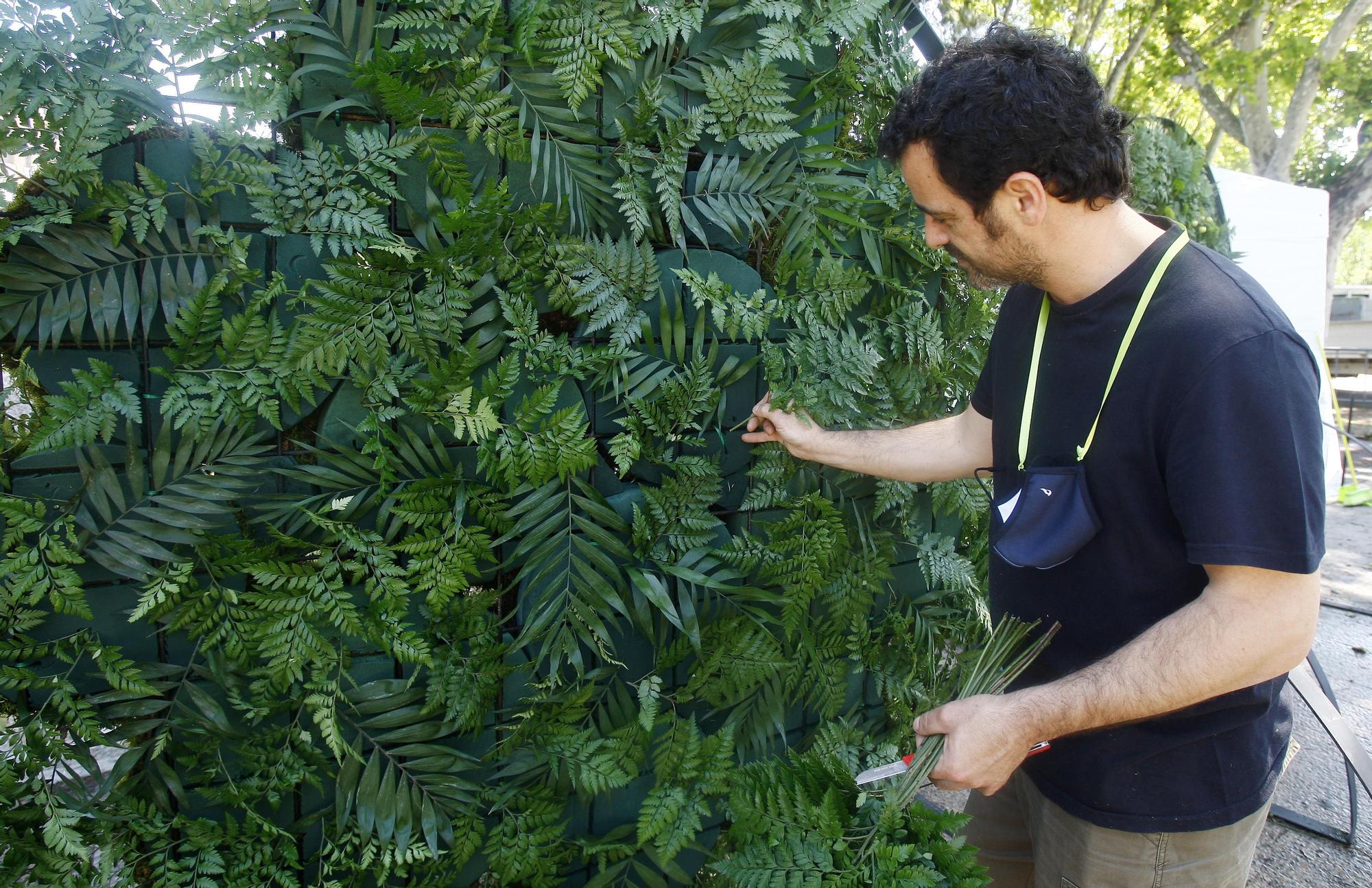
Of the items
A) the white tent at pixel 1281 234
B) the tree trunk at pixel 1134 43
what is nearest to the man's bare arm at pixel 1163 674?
the white tent at pixel 1281 234

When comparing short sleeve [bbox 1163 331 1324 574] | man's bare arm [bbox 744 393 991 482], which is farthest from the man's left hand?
man's bare arm [bbox 744 393 991 482]

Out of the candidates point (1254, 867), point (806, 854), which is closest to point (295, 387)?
point (806, 854)

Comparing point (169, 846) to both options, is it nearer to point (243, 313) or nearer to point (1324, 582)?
point (243, 313)

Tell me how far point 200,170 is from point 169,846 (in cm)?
137

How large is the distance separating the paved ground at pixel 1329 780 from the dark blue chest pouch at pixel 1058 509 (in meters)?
1.75

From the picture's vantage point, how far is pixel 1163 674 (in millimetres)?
1513

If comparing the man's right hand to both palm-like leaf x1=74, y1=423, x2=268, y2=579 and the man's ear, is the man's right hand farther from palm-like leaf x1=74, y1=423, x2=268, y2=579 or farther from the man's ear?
palm-like leaf x1=74, y1=423, x2=268, y2=579

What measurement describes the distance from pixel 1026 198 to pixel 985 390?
56 cm

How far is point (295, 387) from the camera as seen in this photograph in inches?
69.4

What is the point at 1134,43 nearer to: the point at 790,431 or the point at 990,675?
the point at 790,431

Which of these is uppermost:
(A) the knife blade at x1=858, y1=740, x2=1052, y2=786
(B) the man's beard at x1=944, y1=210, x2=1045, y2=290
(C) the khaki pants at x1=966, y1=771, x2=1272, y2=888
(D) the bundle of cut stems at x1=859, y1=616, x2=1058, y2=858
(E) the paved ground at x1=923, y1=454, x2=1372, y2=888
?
(B) the man's beard at x1=944, y1=210, x2=1045, y2=290

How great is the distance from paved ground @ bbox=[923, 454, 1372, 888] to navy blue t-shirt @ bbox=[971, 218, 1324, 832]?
144cm

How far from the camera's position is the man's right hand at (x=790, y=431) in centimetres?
217

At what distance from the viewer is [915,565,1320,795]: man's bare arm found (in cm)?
146
